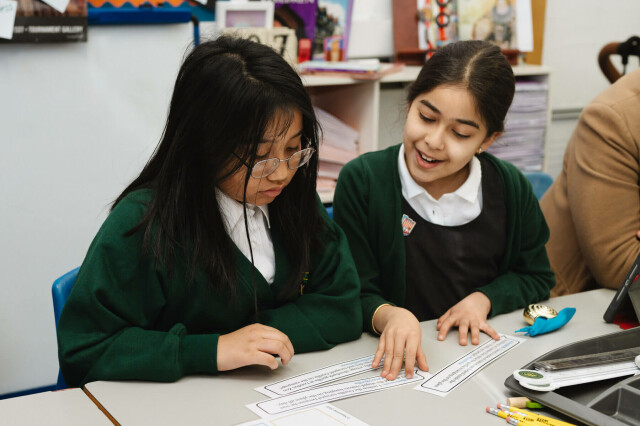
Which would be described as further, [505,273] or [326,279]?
[505,273]

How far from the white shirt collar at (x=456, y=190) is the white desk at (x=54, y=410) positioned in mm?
822

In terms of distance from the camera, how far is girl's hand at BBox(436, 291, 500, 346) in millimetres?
1307

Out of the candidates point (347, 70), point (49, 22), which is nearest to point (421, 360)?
point (49, 22)

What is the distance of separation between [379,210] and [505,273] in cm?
33

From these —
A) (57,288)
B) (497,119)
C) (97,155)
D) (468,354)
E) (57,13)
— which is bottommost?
(468,354)

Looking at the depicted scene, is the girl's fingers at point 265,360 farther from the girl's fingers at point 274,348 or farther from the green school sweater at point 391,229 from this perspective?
the green school sweater at point 391,229

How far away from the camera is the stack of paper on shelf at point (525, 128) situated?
9.36 ft

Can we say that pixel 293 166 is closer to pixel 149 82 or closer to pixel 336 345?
pixel 336 345

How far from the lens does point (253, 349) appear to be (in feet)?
3.59

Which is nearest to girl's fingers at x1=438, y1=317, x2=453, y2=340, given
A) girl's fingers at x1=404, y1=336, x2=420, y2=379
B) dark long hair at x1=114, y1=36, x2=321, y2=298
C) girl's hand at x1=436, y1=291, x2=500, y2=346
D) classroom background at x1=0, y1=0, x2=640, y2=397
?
girl's hand at x1=436, y1=291, x2=500, y2=346

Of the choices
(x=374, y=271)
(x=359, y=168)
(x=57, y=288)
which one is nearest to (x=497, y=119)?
(x=359, y=168)

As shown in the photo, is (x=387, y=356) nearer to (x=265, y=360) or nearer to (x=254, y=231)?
(x=265, y=360)

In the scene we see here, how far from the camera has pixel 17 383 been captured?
2105 mm

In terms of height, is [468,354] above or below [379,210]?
below
